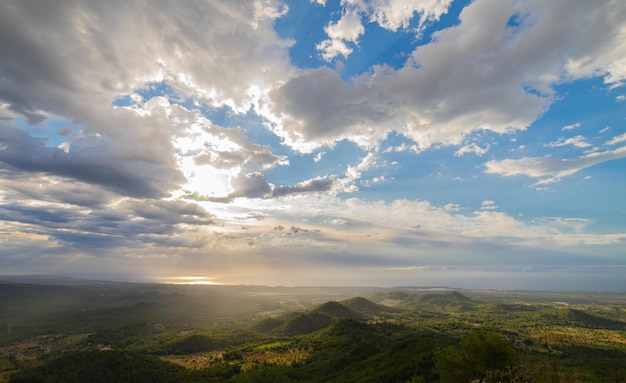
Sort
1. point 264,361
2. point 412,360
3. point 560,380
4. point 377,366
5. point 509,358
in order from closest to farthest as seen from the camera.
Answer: point 560,380 < point 509,358 < point 412,360 < point 377,366 < point 264,361

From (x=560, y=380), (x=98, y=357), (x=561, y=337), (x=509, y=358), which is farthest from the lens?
(x=561, y=337)

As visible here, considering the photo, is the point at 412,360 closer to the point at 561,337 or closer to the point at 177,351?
the point at 561,337

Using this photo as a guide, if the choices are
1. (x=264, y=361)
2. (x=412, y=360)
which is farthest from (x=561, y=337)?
(x=264, y=361)

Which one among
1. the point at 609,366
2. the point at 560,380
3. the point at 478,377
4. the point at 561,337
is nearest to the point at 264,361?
the point at 478,377

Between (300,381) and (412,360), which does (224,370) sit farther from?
(412,360)

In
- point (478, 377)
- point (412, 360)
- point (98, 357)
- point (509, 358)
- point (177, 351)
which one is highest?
point (509, 358)

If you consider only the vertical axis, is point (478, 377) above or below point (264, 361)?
above

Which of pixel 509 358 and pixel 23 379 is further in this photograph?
pixel 23 379
